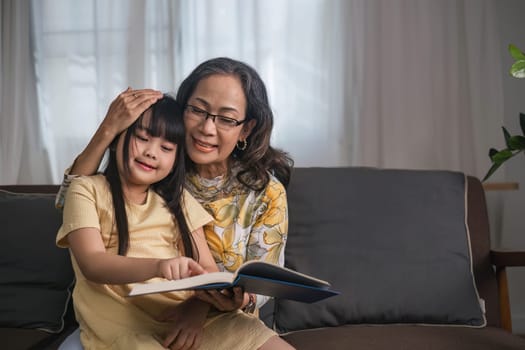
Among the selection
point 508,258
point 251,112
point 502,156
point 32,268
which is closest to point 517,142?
point 502,156

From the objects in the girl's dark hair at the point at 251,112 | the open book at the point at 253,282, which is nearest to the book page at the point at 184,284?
the open book at the point at 253,282

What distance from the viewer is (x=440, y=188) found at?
2.09m

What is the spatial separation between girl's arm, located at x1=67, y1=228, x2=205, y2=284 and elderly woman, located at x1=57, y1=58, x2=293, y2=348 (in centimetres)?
25

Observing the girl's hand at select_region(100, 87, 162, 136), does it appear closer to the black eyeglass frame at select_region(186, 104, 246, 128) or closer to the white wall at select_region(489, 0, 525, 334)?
the black eyeglass frame at select_region(186, 104, 246, 128)

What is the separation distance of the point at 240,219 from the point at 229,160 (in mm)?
197

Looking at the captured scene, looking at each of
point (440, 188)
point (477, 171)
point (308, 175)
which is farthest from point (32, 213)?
point (477, 171)

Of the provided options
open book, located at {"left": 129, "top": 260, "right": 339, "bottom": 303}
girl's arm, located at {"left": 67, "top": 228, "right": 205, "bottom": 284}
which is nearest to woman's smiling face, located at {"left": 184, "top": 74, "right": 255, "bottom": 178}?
girl's arm, located at {"left": 67, "top": 228, "right": 205, "bottom": 284}

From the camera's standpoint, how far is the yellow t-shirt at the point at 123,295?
4.67 ft

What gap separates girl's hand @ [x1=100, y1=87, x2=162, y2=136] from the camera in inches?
60.6

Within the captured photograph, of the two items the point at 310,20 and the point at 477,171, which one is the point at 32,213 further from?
the point at 477,171

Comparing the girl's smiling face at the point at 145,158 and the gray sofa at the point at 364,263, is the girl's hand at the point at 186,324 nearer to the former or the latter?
the girl's smiling face at the point at 145,158

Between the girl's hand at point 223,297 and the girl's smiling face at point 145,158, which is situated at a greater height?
the girl's smiling face at point 145,158

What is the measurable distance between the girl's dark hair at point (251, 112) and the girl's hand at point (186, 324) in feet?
1.46

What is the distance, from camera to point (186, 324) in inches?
56.5
